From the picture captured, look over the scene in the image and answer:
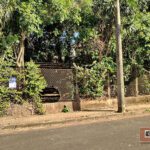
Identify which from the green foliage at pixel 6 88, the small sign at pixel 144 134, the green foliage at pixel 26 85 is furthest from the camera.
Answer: the green foliage at pixel 26 85

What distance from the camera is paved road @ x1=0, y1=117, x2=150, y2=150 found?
911 centimetres

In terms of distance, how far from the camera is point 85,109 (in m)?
17.5

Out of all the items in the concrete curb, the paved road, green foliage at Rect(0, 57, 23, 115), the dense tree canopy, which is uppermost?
the dense tree canopy

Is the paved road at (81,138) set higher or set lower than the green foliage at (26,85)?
lower

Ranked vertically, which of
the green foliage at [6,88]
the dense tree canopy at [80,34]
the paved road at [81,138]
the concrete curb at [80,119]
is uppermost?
the dense tree canopy at [80,34]

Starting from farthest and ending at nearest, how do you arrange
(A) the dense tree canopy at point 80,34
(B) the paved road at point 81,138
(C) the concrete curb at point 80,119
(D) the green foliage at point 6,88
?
(A) the dense tree canopy at point 80,34 → (D) the green foliage at point 6,88 → (C) the concrete curb at point 80,119 → (B) the paved road at point 81,138

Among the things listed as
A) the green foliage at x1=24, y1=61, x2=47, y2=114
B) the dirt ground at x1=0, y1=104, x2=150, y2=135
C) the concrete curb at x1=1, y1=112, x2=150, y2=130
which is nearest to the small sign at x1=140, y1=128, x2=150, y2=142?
the dirt ground at x1=0, y1=104, x2=150, y2=135

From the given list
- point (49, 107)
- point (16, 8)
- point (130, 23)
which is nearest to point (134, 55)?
point (130, 23)

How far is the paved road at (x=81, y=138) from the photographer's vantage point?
359 inches

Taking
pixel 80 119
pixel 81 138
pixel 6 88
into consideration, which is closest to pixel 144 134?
pixel 81 138

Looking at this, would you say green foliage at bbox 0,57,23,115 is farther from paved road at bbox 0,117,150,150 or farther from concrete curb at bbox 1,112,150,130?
paved road at bbox 0,117,150,150

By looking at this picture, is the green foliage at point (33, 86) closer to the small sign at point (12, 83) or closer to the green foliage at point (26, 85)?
the green foliage at point (26, 85)

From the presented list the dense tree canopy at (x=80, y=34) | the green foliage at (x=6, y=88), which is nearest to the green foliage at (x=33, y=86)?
the green foliage at (x=6, y=88)

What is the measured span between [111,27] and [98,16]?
93 centimetres
